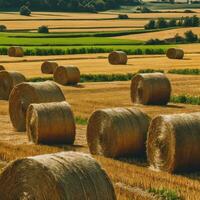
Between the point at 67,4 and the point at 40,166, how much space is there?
130949 millimetres

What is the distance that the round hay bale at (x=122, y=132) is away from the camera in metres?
17.6

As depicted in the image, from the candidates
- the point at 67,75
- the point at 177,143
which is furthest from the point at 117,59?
the point at 177,143

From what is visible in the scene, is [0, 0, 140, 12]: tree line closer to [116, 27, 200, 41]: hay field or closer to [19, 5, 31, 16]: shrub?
[19, 5, 31, 16]: shrub

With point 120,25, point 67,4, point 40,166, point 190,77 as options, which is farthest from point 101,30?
point 40,166

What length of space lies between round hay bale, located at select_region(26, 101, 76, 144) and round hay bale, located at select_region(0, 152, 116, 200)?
848 cm

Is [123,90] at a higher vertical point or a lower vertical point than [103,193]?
lower

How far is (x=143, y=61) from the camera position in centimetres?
5722

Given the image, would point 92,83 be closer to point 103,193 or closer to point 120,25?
point 103,193

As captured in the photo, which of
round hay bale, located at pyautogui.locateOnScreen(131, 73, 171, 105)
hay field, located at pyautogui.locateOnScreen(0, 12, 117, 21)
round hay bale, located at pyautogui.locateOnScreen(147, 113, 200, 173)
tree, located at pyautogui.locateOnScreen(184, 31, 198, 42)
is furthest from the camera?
hay field, located at pyautogui.locateOnScreen(0, 12, 117, 21)

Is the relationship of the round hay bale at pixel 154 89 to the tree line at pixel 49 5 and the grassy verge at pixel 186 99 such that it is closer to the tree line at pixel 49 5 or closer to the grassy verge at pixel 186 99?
the grassy verge at pixel 186 99

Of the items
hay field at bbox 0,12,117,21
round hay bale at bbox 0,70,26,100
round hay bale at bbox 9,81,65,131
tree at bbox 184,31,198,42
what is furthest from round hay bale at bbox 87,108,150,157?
hay field at bbox 0,12,117,21

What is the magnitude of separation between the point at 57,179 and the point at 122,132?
290 inches

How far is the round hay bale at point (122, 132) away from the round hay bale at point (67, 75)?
20.6 metres

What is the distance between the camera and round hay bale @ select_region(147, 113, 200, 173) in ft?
51.8
